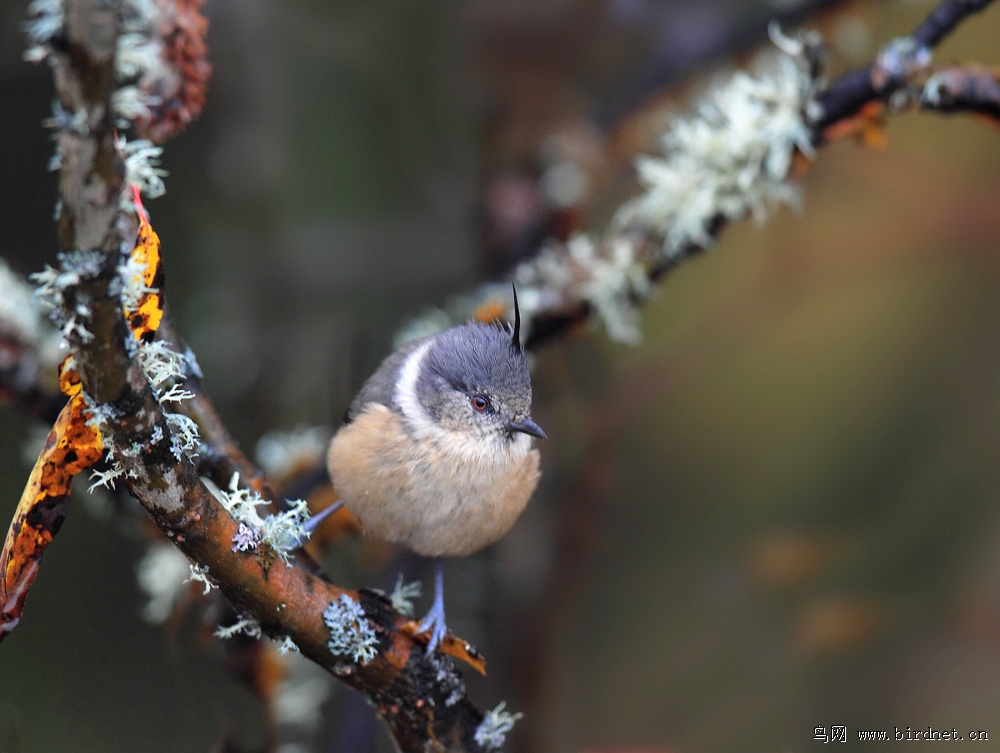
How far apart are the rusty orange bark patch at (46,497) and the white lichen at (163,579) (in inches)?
24.0

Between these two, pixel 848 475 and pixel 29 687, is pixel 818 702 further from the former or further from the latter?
pixel 29 687

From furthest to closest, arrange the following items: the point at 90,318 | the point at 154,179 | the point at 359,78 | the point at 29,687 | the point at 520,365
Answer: the point at 359,78 < the point at 29,687 < the point at 520,365 < the point at 154,179 < the point at 90,318

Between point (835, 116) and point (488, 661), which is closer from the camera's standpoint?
point (835, 116)

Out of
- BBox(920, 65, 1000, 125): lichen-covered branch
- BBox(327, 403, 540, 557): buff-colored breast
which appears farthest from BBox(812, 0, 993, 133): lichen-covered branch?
BBox(327, 403, 540, 557): buff-colored breast

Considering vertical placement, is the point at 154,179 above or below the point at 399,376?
below

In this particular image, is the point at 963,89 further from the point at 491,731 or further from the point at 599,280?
the point at 491,731

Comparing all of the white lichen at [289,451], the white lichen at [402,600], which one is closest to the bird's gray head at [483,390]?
the white lichen at [402,600]

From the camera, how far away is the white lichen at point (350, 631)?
69 cm

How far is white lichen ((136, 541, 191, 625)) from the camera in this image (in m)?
1.19

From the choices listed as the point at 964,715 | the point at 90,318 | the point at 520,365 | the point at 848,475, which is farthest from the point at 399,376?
the point at 964,715

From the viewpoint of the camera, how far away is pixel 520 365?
0.94 meters

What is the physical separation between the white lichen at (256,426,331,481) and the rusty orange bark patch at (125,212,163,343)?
614 millimetres

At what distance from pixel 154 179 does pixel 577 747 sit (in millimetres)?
1104

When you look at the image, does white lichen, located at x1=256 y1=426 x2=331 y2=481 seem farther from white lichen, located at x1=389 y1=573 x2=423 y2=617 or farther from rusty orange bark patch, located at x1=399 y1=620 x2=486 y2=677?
rusty orange bark patch, located at x1=399 y1=620 x2=486 y2=677
